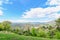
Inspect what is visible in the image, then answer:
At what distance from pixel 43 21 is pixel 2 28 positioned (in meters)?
11.0

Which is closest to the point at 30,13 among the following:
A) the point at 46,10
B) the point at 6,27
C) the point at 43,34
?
the point at 46,10

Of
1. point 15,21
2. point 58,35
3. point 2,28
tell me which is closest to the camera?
point 58,35

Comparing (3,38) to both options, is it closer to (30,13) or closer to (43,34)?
(43,34)

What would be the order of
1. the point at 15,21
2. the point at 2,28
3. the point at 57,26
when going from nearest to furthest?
the point at 2,28
the point at 57,26
the point at 15,21

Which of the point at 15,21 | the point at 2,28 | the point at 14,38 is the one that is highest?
the point at 15,21

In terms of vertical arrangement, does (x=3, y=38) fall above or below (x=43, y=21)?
below

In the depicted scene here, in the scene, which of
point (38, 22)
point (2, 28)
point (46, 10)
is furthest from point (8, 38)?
point (46, 10)

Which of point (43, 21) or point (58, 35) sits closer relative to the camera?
point (58, 35)

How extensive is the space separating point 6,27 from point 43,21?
32.8 ft

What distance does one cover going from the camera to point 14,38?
1004cm

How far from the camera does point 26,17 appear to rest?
98.1 feet

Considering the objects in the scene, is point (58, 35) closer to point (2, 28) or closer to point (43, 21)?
point (2, 28)

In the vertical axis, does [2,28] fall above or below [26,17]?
below

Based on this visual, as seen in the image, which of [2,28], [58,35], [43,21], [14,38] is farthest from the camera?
[43,21]
